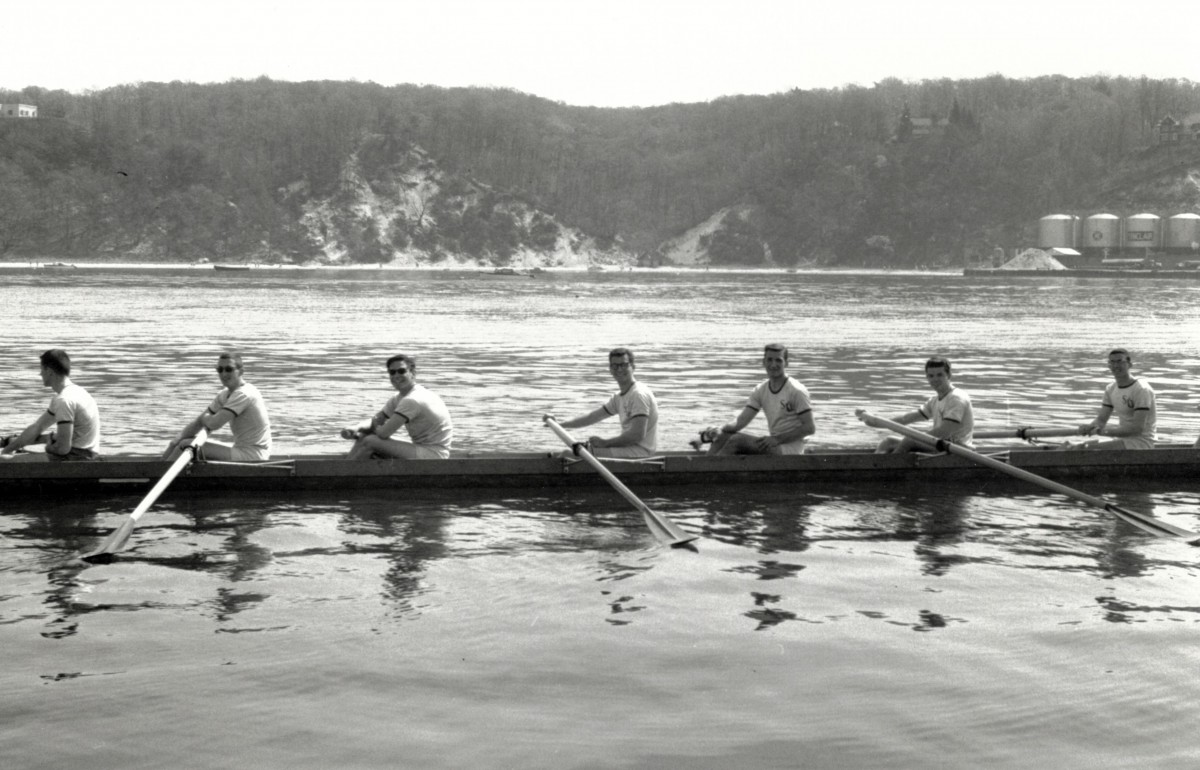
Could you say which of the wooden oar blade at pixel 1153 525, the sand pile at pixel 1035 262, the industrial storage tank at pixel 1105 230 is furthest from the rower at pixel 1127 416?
the industrial storage tank at pixel 1105 230

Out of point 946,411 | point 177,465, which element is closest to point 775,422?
point 946,411

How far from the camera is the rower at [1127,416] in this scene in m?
15.4

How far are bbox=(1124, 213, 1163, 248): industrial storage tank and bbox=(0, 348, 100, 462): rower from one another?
6097 inches

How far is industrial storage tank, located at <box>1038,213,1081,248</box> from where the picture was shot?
157250 mm

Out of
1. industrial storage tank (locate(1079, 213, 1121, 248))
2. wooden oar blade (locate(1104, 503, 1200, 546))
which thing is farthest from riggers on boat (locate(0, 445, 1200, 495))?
industrial storage tank (locate(1079, 213, 1121, 248))

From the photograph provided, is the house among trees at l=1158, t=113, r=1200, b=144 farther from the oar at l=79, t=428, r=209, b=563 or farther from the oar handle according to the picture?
the oar at l=79, t=428, r=209, b=563

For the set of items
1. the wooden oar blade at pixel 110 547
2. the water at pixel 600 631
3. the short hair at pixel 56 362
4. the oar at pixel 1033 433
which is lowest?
the water at pixel 600 631

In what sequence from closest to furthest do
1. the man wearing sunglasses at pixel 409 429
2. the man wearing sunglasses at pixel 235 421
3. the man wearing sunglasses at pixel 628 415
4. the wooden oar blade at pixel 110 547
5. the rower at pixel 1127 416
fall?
1. the wooden oar blade at pixel 110 547
2. the man wearing sunglasses at pixel 235 421
3. the man wearing sunglasses at pixel 409 429
4. the man wearing sunglasses at pixel 628 415
5. the rower at pixel 1127 416

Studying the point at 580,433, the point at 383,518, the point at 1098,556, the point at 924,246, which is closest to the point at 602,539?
the point at 383,518

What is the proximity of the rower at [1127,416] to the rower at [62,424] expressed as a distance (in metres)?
11.2

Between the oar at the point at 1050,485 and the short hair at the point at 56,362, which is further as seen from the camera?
the short hair at the point at 56,362

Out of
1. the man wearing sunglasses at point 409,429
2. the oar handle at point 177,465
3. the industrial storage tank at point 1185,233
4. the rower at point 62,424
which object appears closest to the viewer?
the oar handle at point 177,465

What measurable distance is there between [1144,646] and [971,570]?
2393 mm

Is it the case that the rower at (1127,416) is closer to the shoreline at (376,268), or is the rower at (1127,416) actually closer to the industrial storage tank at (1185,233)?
the shoreline at (376,268)
